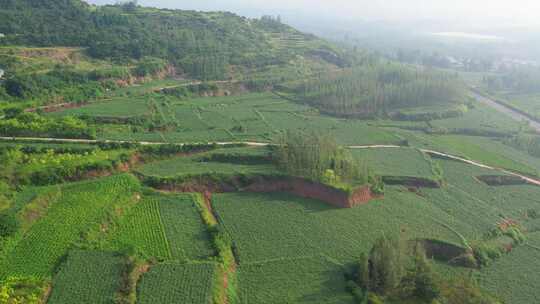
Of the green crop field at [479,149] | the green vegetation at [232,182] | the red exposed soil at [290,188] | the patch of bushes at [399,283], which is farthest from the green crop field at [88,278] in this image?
the green crop field at [479,149]

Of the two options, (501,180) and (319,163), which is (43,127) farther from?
(501,180)

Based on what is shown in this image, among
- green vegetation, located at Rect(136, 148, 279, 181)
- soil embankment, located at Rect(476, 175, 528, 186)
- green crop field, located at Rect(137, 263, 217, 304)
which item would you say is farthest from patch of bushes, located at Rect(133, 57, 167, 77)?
soil embankment, located at Rect(476, 175, 528, 186)

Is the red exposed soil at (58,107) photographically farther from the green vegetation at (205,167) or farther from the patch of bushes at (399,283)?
the patch of bushes at (399,283)

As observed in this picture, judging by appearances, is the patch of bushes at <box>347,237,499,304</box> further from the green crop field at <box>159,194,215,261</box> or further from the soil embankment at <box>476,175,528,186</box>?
the soil embankment at <box>476,175,528,186</box>

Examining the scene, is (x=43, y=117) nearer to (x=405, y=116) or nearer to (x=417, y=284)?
(x=417, y=284)

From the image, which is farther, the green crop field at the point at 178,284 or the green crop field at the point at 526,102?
the green crop field at the point at 526,102
